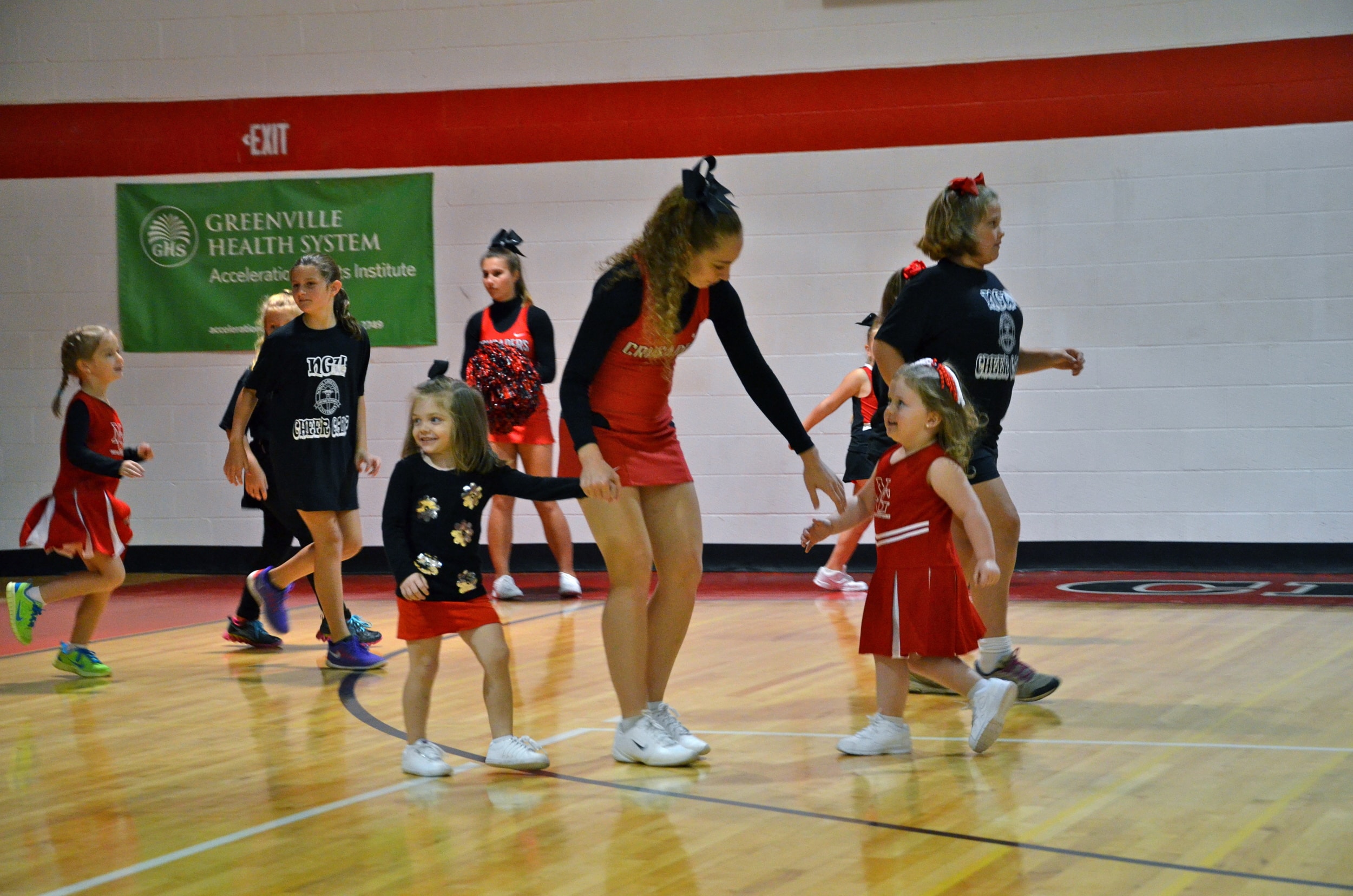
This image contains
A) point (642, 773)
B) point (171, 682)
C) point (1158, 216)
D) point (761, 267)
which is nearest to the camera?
point (642, 773)

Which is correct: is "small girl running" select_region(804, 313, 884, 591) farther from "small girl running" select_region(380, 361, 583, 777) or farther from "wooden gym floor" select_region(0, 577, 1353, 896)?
"small girl running" select_region(380, 361, 583, 777)

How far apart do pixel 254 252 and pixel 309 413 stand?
3.87 metres

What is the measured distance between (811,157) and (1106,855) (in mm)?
6083

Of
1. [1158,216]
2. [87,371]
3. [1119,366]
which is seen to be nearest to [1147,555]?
[1119,366]

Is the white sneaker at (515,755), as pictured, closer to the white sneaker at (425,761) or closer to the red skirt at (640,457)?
the white sneaker at (425,761)

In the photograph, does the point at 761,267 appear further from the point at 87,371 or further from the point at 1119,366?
the point at 87,371

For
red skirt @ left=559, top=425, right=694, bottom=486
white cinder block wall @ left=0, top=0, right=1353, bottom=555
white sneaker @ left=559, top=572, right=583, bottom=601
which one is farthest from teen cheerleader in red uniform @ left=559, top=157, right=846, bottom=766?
white cinder block wall @ left=0, top=0, right=1353, bottom=555

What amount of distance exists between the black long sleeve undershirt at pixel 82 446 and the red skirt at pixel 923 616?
3173 mm

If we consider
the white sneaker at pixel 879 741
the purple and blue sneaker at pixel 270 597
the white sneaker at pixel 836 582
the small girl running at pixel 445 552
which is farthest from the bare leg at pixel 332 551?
the white sneaker at pixel 836 582

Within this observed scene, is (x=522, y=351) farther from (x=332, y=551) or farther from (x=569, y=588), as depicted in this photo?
(x=332, y=551)

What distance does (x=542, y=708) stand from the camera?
4539 mm

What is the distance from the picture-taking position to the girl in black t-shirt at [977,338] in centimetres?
428

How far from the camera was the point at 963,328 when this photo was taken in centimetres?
426

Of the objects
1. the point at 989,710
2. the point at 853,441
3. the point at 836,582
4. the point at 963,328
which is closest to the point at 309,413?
the point at 963,328
